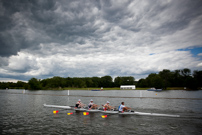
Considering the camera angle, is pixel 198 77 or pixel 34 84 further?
pixel 34 84

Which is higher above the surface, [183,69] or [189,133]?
[183,69]

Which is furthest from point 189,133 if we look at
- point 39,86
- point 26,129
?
point 39,86

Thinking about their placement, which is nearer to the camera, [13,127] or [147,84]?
[13,127]

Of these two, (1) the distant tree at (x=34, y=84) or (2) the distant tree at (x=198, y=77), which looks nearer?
(2) the distant tree at (x=198, y=77)

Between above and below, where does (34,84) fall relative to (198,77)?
below

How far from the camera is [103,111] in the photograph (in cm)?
2323

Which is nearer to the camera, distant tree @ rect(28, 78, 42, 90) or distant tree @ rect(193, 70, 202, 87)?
distant tree @ rect(193, 70, 202, 87)

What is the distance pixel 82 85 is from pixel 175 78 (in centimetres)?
10244

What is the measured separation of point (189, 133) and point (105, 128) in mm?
7610

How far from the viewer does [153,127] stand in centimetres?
1512

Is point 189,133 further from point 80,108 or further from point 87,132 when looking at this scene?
point 80,108

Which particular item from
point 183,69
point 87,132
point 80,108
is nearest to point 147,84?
point 183,69

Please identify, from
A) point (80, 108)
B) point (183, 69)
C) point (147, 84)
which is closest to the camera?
point (80, 108)

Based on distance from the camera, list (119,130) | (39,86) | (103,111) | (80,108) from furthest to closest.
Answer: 1. (39,86)
2. (80,108)
3. (103,111)
4. (119,130)
